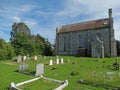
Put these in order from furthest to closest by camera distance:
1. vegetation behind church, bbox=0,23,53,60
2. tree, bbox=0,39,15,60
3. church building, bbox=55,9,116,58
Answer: church building, bbox=55,9,116,58, vegetation behind church, bbox=0,23,53,60, tree, bbox=0,39,15,60

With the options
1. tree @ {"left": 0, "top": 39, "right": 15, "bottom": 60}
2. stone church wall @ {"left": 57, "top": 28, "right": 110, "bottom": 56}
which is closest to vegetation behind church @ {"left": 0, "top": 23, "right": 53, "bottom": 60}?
tree @ {"left": 0, "top": 39, "right": 15, "bottom": 60}

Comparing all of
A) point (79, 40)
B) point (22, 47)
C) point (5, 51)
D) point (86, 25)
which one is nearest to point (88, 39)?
point (79, 40)

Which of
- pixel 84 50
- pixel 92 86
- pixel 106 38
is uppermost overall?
pixel 106 38

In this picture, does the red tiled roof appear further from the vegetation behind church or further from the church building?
the vegetation behind church

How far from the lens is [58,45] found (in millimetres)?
58188

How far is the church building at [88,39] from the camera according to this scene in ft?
142

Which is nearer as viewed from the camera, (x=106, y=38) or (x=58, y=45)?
(x=106, y=38)

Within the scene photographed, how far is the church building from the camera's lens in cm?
4316

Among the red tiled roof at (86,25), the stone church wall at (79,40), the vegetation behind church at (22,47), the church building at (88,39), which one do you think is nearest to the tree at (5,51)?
the vegetation behind church at (22,47)

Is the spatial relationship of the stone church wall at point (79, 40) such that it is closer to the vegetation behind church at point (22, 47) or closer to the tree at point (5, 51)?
the vegetation behind church at point (22, 47)

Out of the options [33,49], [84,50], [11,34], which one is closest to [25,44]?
[33,49]

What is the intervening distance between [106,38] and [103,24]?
14.5 feet

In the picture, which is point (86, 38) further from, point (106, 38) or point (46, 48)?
point (46, 48)

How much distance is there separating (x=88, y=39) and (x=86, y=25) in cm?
524
